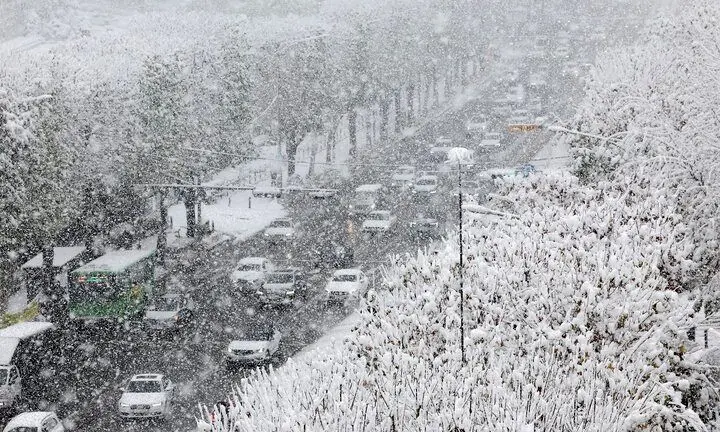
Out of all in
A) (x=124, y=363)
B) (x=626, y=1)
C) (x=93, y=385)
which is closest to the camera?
(x=93, y=385)

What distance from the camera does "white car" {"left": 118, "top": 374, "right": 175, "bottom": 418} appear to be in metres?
24.5

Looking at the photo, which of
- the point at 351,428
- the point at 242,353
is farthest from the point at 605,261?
the point at 242,353

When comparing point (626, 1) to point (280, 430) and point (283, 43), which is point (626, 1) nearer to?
point (283, 43)

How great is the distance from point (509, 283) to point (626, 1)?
11069 cm

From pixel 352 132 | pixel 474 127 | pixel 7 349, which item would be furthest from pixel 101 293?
pixel 474 127

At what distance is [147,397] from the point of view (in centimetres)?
2469

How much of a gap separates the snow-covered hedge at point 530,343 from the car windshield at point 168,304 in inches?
645

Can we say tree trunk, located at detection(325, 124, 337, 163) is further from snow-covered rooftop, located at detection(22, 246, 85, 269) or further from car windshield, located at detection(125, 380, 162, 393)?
car windshield, located at detection(125, 380, 162, 393)

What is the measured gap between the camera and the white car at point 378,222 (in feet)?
161

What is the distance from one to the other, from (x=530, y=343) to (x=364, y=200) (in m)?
41.2

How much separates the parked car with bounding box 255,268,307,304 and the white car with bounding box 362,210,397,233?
1202cm

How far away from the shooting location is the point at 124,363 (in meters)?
29.9

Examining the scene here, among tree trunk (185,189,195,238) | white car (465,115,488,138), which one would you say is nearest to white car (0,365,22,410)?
tree trunk (185,189,195,238)

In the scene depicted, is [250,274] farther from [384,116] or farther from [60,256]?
[384,116]
